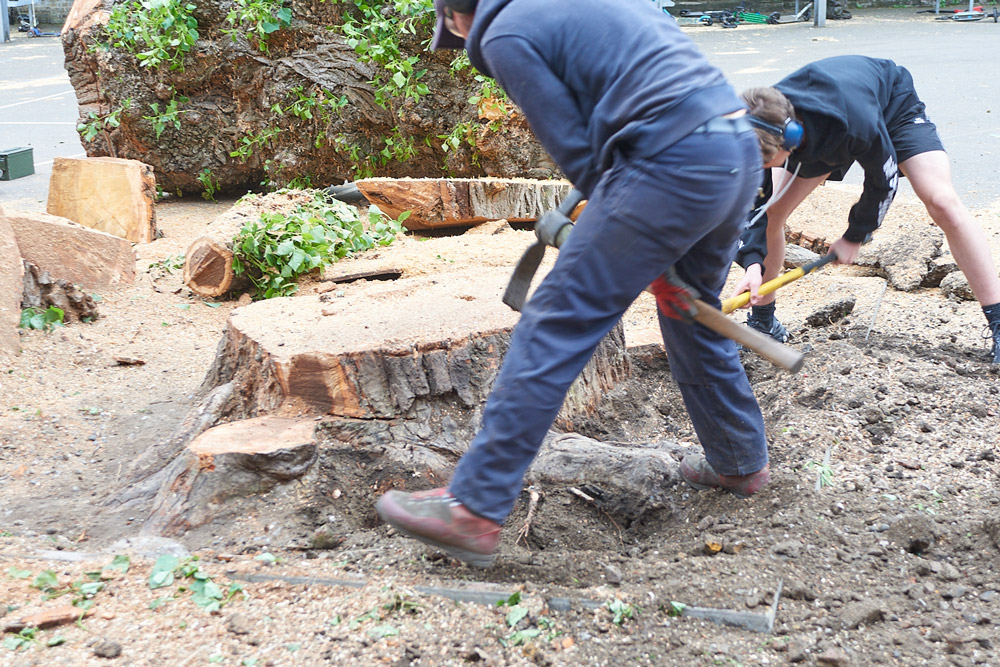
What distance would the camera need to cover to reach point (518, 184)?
17.7ft

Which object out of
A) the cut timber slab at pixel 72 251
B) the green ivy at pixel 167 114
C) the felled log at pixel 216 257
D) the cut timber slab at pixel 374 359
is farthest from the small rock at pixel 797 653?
the green ivy at pixel 167 114

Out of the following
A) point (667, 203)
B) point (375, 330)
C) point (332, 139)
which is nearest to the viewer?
point (667, 203)

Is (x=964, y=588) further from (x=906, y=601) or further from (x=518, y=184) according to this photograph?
(x=518, y=184)

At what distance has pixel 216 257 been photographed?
185 inches

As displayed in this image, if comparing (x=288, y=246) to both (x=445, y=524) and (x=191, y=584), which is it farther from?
(x=445, y=524)

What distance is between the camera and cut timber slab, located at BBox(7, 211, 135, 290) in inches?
177

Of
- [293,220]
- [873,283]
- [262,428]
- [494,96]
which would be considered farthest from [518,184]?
[262,428]

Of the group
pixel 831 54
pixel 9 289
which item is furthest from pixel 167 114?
pixel 831 54

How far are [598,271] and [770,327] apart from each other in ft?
7.10

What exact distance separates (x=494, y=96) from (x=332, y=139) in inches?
51.8

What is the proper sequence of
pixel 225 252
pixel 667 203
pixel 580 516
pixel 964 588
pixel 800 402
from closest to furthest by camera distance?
pixel 667 203 → pixel 964 588 → pixel 580 516 → pixel 800 402 → pixel 225 252

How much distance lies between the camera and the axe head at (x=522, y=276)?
2.28 m

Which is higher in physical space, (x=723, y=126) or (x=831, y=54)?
(x=723, y=126)

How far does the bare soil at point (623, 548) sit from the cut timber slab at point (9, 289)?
0.14m
